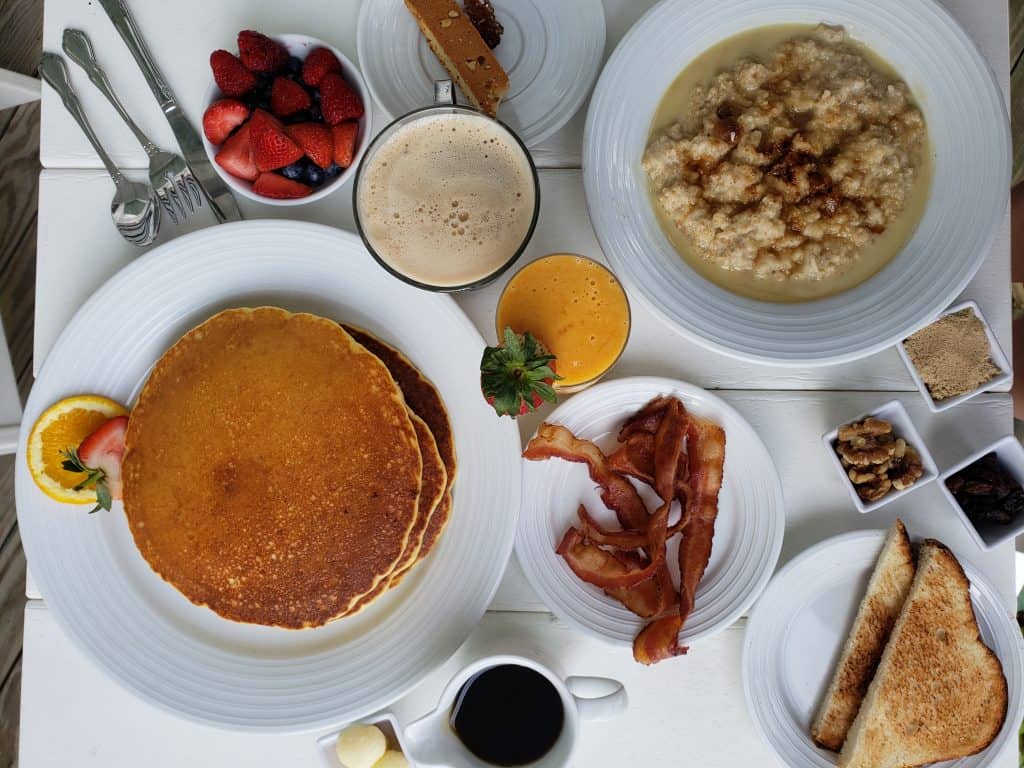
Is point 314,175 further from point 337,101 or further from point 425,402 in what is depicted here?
point 425,402

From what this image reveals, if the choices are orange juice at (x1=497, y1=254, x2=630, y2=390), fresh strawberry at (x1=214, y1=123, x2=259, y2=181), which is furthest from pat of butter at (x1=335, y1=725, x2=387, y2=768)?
fresh strawberry at (x1=214, y1=123, x2=259, y2=181)

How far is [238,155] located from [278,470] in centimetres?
54

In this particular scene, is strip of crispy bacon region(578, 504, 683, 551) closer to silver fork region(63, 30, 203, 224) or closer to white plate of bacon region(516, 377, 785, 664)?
white plate of bacon region(516, 377, 785, 664)

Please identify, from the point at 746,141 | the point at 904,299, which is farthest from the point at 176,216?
the point at 904,299

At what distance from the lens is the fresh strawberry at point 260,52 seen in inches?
53.9

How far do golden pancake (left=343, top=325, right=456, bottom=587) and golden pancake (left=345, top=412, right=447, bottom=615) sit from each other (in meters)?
0.02

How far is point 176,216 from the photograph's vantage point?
4.90ft

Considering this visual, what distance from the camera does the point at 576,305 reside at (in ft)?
4.55

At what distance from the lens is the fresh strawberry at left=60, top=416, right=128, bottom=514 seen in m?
1.39

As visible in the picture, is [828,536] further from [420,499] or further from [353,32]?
[353,32]

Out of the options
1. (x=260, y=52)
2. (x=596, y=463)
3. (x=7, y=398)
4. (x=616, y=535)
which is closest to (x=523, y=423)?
(x=596, y=463)

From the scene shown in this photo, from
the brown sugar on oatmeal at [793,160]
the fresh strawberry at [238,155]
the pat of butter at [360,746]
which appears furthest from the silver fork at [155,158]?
the pat of butter at [360,746]

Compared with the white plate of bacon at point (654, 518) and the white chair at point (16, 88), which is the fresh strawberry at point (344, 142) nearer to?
the white plate of bacon at point (654, 518)

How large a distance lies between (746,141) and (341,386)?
2.58 feet
